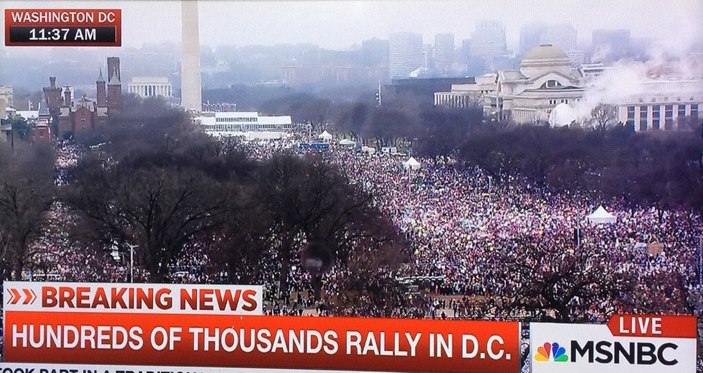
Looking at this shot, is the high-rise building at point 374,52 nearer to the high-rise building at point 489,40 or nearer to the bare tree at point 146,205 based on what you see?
the high-rise building at point 489,40

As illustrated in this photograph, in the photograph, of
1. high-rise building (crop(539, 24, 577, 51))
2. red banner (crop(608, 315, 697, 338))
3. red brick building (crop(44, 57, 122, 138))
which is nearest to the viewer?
red banner (crop(608, 315, 697, 338))

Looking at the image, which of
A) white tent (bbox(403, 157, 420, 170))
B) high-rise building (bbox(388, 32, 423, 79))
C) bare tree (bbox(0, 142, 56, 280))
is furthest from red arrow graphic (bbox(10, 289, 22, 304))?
high-rise building (bbox(388, 32, 423, 79))

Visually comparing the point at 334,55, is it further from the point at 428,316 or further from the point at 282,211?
the point at 428,316

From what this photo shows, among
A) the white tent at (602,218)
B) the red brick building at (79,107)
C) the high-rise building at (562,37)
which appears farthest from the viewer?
the red brick building at (79,107)

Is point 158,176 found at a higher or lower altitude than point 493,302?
higher

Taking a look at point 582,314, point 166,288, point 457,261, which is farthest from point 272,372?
point 582,314

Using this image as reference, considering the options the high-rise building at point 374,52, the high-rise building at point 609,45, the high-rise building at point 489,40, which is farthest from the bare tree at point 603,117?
the high-rise building at point 374,52

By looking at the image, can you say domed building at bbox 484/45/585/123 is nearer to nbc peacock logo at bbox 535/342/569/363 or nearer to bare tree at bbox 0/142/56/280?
nbc peacock logo at bbox 535/342/569/363
